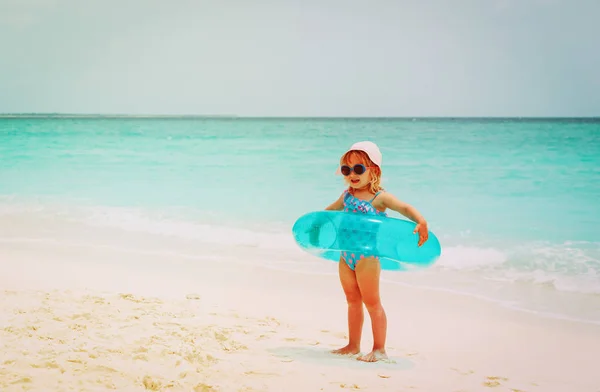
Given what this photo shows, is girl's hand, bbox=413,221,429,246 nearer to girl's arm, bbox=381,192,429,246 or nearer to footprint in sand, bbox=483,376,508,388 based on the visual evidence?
girl's arm, bbox=381,192,429,246

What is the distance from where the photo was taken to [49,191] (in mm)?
8711

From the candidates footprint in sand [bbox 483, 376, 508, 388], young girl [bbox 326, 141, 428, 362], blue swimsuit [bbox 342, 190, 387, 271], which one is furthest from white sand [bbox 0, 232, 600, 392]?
blue swimsuit [bbox 342, 190, 387, 271]

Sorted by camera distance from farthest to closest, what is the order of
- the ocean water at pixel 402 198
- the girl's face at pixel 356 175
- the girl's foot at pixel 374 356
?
the ocean water at pixel 402 198 → the girl's foot at pixel 374 356 → the girl's face at pixel 356 175

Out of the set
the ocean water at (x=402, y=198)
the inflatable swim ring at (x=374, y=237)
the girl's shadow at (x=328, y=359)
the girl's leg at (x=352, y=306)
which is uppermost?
the ocean water at (x=402, y=198)

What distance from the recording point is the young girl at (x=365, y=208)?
2.44m

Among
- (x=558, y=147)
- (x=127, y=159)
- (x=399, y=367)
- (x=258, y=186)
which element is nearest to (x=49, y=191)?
(x=258, y=186)

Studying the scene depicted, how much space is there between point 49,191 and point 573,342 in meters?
7.31

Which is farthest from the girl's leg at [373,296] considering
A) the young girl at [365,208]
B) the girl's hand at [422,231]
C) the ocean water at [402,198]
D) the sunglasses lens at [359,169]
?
the ocean water at [402,198]

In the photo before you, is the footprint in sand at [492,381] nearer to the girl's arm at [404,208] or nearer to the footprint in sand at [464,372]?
the footprint in sand at [464,372]

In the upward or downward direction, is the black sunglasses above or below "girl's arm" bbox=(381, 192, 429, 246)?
above

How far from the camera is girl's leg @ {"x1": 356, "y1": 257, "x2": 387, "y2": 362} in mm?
2447

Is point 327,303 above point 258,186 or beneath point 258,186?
beneath

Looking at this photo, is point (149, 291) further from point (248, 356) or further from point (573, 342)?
point (573, 342)

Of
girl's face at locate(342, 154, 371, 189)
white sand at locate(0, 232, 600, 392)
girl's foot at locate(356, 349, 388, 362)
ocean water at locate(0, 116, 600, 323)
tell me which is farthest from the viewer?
ocean water at locate(0, 116, 600, 323)
